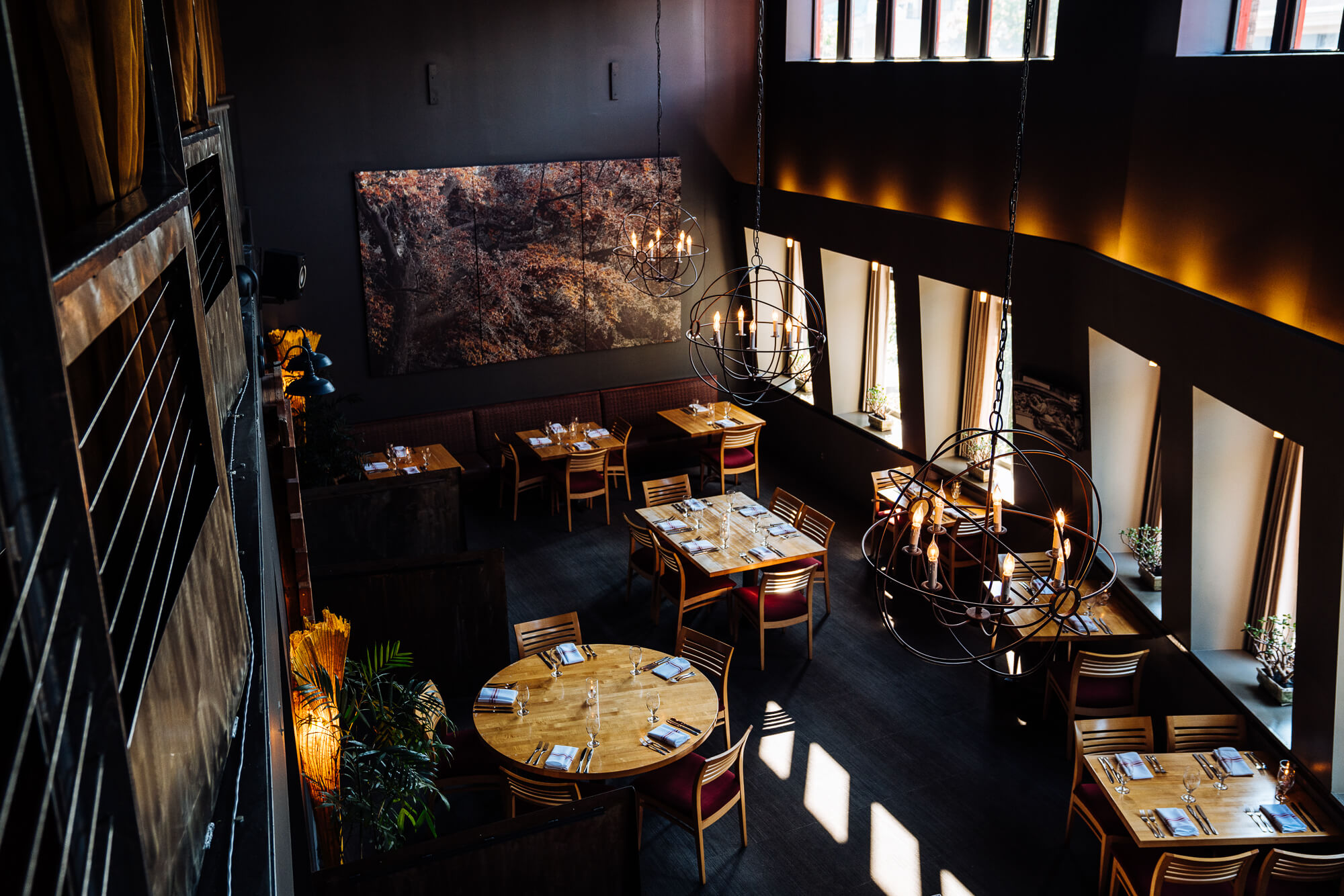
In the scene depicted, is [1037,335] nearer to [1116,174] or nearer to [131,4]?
[1116,174]

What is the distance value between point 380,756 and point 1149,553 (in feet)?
18.9

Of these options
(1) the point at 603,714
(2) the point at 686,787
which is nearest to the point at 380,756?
(1) the point at 603,714

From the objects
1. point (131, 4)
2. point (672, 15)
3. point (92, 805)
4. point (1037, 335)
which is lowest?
point (1037, 335)

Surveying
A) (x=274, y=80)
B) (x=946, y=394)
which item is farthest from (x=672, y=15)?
(x=946, y=394)

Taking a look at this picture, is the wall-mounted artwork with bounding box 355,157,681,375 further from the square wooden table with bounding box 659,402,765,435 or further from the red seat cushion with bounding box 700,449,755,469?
the red seat cushion with bounding box 700,449,755,469

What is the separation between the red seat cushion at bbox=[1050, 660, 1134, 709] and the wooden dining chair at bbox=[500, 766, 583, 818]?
11.8ft

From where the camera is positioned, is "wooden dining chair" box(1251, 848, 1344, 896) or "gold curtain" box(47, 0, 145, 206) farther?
"wooden dining chair" box(1251, 848, 1344, 896)

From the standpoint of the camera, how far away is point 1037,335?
810cm

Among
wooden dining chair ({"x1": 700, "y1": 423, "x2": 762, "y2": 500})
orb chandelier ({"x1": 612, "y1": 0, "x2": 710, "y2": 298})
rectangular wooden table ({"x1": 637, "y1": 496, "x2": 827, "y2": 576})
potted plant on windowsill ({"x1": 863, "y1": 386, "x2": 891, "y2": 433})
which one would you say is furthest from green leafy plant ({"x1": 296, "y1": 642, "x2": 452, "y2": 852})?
orb chandelier ({"x1": 612, "y1": 0, "x2": 710, "y2": 298})

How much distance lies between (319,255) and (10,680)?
35.4 ft

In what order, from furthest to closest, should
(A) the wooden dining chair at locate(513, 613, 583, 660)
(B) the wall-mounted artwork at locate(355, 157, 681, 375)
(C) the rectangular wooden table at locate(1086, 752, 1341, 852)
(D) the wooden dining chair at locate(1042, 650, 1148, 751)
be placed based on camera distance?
(B) the wall-mounted artwork at locate(355, 157, 681, 375), (A) the wooden dining chair at locate(513, 613, 583, 660), (D) the wooden dining chair at locate(1042, 650, 1148, 751), (C) the rectangular wooden table at locate(1086, 752, 1341, 852)

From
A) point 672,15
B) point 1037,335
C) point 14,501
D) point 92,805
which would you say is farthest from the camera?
point 672,15

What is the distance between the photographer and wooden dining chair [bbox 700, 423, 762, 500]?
38.5ft

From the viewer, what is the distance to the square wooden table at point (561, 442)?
1098 centimetres
